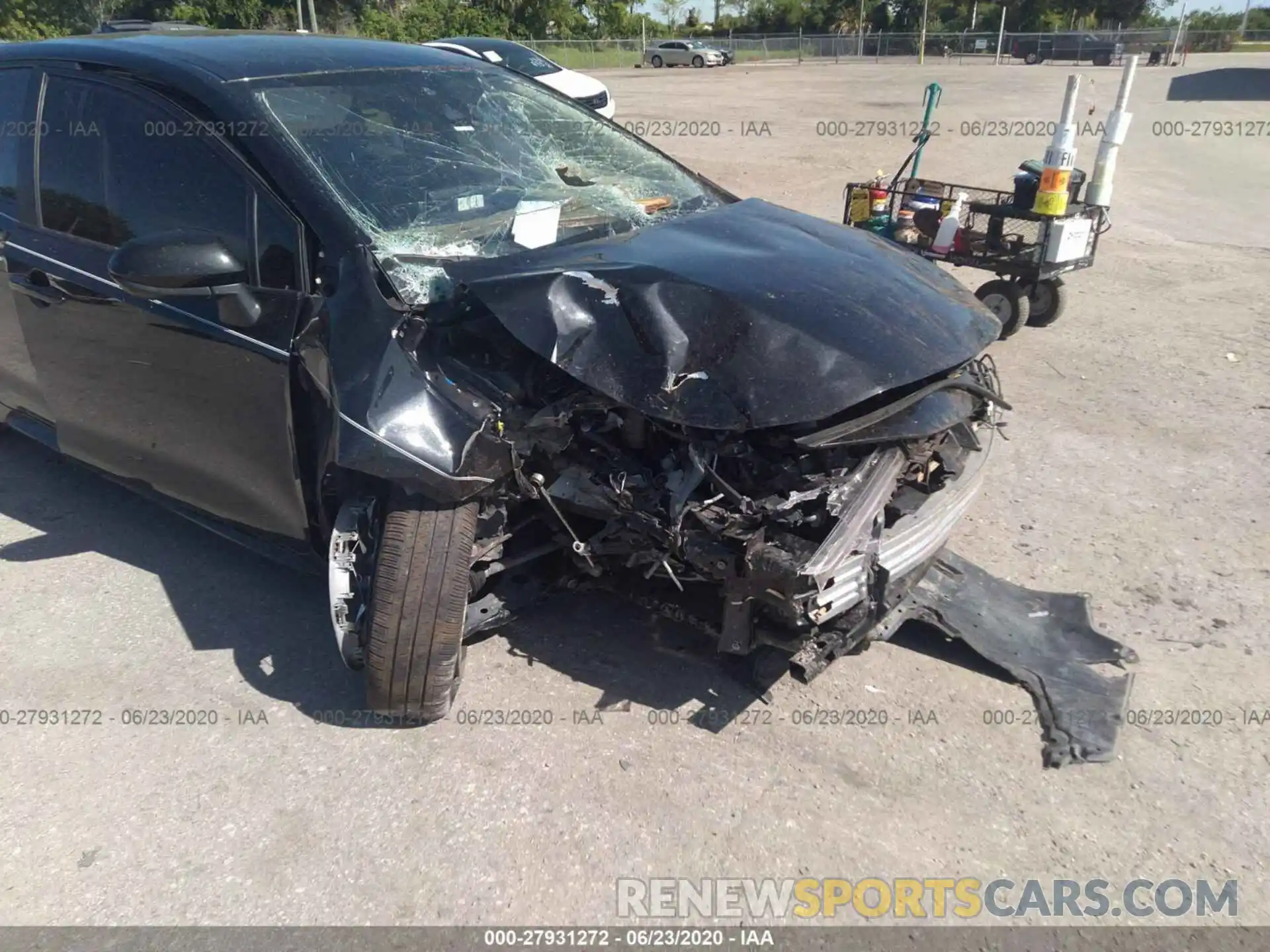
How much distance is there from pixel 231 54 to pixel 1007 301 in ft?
16.4

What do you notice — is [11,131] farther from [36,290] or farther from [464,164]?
[464,164]

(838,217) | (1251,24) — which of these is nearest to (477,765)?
(838,217)

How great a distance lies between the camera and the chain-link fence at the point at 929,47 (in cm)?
4784

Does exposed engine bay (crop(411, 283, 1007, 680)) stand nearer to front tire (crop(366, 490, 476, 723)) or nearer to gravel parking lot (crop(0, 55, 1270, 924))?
front tire (crop(366, 490, 476, 723))

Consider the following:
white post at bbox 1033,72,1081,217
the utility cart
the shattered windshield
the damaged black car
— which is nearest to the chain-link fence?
the utility cart

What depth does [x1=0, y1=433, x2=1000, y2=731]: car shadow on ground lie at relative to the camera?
3.13 meters

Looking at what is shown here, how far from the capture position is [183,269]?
2.81 meters

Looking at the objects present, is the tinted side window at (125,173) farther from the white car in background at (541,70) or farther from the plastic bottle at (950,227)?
the white car in background at (541,70)

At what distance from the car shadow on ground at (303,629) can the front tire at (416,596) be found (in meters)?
0.32

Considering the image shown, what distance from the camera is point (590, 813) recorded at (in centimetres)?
265

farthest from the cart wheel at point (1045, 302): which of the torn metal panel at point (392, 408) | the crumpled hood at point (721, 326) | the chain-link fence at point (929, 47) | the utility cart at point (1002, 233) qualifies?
the chain-link fence at point (929, 47)

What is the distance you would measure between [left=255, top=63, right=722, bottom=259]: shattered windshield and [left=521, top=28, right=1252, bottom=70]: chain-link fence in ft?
137

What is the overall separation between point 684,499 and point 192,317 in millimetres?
1771

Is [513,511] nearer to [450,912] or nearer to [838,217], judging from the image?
[450,912]
